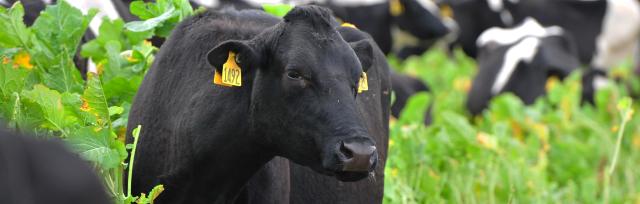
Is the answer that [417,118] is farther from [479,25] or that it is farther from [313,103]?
[479,25]

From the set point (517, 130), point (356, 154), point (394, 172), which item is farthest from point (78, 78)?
point (517, 130)

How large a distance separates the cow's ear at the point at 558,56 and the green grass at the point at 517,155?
67 cm

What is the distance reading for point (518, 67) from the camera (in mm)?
13672

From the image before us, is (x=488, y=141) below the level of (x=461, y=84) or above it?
below

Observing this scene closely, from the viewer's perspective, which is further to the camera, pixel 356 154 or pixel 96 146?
pixel 96 146

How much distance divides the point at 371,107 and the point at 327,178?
414 millimetres

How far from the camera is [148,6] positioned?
6473 millimetres

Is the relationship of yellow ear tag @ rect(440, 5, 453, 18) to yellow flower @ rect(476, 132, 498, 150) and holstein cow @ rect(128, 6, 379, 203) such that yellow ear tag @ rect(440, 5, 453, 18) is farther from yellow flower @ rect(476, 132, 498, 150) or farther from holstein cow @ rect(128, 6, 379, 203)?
holstein cow @ rect(128, 6, 379, 203)

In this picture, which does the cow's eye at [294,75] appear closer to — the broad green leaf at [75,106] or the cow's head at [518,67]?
the broad green leaf at [75,106]

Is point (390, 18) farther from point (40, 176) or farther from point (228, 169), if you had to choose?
point (40, 176)

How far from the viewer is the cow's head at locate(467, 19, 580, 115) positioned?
1350cm

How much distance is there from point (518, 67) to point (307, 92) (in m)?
8.77

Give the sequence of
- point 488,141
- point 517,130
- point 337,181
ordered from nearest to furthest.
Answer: point 337,181 < point 488,141 < point 517,130

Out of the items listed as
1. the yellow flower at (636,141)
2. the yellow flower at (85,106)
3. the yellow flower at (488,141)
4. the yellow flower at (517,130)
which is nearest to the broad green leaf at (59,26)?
the yellow flower at (85,106)
